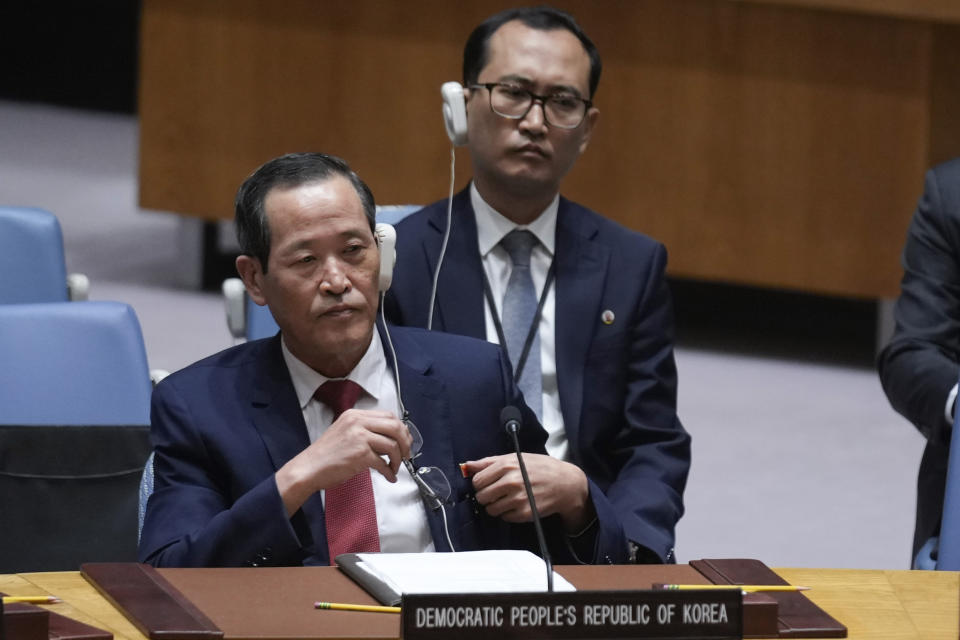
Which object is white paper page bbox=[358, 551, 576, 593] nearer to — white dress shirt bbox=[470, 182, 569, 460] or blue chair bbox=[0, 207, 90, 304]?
white dress shirt bbox=[470, 182, 569, 460]

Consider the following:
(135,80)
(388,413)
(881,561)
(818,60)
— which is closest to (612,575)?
(388,413)

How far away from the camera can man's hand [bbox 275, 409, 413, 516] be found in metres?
2.21

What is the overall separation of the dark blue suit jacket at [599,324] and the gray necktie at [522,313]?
0.05 m

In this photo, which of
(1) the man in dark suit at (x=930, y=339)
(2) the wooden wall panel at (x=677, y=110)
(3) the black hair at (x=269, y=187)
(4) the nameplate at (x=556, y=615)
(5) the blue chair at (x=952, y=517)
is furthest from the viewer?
(2) the wooden wall panel at (x=677, y=110)

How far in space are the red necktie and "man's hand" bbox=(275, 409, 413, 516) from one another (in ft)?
0.44

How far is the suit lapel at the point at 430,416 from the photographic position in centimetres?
245

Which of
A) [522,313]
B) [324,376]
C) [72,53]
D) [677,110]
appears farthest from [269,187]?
[72,53]

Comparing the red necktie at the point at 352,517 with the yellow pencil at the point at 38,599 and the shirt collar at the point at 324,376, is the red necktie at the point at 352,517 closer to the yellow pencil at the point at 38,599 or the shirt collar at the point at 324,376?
the shirt collar at the point at 324,376

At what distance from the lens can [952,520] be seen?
2766 mm

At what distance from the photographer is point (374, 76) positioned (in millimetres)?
6477

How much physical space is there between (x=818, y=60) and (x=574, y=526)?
3904mm

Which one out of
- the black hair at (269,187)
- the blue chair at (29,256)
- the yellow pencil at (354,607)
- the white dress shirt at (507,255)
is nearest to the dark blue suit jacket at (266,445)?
the black hair at (269,187)

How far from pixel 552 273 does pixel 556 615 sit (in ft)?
5.03

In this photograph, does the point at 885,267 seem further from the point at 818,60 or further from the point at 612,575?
the point at 612,575
